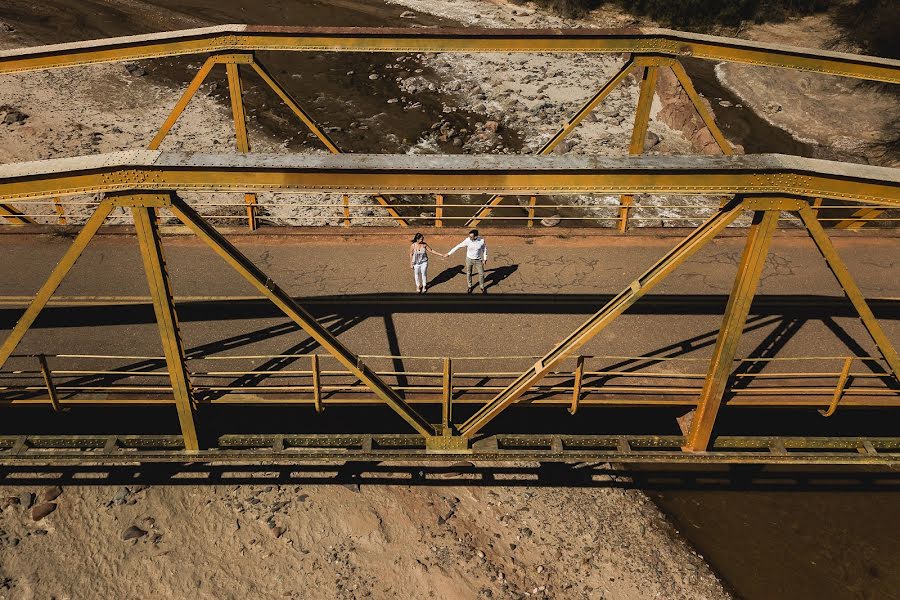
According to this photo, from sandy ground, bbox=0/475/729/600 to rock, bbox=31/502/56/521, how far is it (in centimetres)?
5

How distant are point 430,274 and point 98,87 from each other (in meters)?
20.7

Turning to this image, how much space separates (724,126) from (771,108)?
2.60 m

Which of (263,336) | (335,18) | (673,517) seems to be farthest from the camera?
(335,18)

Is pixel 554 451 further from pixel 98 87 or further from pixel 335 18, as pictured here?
pixel 335 18

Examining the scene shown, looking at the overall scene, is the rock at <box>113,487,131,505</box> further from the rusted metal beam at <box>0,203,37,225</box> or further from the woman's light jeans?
the woman's light jeans

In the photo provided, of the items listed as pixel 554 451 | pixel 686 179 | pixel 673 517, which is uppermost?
pixel 686 179

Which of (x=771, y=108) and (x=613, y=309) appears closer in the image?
(x=613, y=309)

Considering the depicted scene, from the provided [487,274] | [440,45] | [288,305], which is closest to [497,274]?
[487,274]

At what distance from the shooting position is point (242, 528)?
11.3 meters

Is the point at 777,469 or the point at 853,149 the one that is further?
the point at 853,149

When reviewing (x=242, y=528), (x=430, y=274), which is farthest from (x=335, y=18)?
(x=242, y=528)

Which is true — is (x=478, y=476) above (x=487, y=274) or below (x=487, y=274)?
below

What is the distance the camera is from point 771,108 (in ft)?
85.9

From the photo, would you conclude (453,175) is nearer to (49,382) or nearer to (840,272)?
(840,272)
